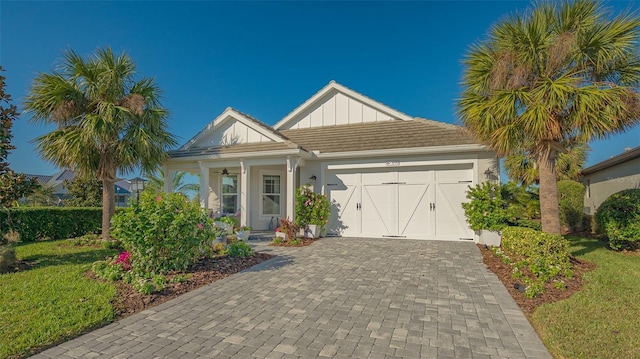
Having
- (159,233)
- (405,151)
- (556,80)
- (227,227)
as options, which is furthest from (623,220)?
(159,233)

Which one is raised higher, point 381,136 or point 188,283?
point 381,136

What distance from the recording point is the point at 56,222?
10.5 meters

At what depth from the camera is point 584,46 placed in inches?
244

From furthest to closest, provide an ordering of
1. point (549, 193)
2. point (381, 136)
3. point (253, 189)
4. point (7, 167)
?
point (253, 189)
point (381, 136)
point (549, 193)
point (7, 167)

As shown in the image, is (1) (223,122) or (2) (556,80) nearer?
(2) (556,80)

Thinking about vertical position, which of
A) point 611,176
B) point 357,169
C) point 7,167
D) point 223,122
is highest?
point 223,122

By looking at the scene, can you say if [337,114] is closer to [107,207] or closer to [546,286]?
[107,207]

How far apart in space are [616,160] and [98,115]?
58.1 ft

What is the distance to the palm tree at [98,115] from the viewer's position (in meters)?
8.40

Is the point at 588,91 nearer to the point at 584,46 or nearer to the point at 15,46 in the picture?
the point at 584,46

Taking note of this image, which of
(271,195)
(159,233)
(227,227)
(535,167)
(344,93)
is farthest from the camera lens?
(535,167)

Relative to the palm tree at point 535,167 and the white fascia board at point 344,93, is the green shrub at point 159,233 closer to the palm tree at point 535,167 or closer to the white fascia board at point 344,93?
the white fascia board at point 344,93

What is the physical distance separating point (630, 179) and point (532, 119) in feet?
25.8

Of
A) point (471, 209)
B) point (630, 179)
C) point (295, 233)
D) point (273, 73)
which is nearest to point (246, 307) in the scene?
point (295, 233)
